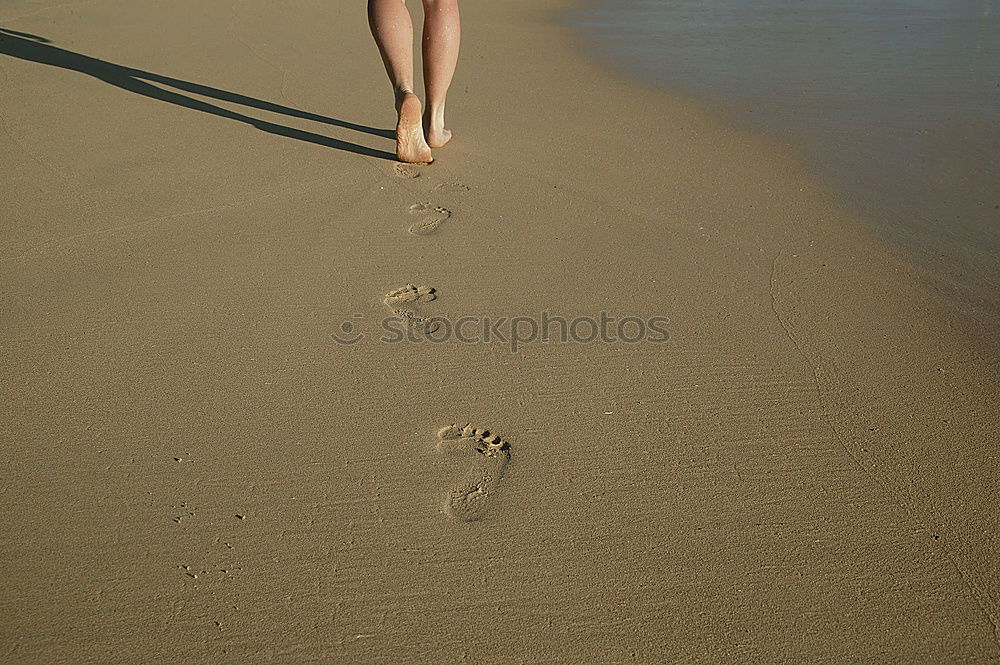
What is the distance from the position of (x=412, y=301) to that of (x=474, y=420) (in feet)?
1.70

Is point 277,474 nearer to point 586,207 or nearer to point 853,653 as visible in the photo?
point 853,653

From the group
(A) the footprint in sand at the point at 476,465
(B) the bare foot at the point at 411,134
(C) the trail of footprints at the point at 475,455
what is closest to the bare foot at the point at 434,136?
(B) the bare foot at the point at 411,134

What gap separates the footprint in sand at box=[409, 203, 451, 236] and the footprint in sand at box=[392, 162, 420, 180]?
256 mm

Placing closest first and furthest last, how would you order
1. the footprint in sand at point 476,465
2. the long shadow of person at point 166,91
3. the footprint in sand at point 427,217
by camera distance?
1. the footprint in sand at point 476,465
2. the footprint in sand at point 427,217
3. the long shadow of person at point 166,91

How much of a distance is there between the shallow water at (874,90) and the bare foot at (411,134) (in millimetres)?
1386

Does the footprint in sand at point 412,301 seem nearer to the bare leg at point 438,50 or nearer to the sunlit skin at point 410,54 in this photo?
the sunlit skin at point 410,54

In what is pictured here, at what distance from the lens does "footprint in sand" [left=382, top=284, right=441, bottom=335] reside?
2031mm

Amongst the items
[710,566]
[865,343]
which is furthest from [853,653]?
[865,343]

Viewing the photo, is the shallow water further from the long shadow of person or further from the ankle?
the long shadow of person

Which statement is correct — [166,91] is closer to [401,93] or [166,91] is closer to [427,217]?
[401,93]

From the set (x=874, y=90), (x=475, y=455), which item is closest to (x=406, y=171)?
(x=475, y=455)

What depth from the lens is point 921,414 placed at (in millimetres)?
1740

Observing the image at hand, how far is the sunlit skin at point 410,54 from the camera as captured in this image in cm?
288

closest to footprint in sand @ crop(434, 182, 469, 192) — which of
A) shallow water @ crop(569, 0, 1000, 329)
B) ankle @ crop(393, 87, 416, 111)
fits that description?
ankle @ crop(393, 87, 416, 111)
